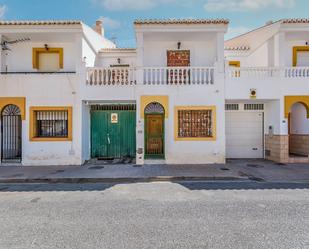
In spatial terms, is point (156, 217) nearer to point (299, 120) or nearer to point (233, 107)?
point (233, 107)

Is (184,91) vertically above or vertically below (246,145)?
above

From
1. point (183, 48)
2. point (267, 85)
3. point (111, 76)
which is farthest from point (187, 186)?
point (183, 48)

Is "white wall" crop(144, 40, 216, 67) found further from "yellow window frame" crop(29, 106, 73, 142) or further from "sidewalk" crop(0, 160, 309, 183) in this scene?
"sidewalk" crop(0, 160, 309, 183)

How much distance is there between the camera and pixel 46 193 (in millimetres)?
6809

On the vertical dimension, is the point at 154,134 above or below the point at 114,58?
below

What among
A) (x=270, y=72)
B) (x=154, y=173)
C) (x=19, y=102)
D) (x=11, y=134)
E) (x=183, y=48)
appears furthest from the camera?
(x=183, y=48)

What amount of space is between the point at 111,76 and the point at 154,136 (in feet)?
11.8

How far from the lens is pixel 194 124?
37.1 feet

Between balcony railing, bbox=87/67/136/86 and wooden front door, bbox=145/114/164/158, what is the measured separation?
6.77ft

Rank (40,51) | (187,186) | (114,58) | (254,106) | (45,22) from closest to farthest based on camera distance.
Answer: (187,186), (45,22), (40,51), (254,106), (114,58)

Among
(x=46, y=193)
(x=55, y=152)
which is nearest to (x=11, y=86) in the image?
(x=55, y=152)

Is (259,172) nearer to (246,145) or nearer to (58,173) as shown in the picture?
(246,145)

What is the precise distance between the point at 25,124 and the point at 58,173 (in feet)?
11.5

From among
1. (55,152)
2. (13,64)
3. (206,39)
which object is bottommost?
(55,152)
